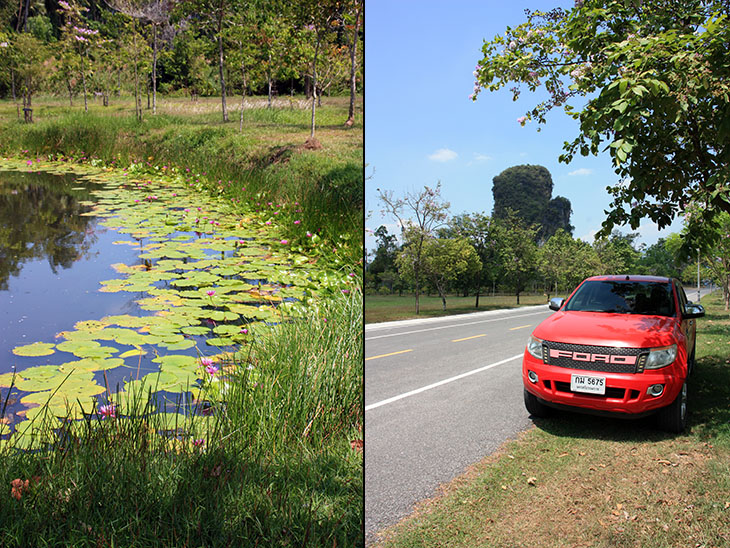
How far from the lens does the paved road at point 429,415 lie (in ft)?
9.77

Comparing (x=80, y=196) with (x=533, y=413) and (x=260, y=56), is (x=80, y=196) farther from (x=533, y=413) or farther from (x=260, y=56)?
(x=533, y=413)

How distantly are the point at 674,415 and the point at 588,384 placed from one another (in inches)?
26.3

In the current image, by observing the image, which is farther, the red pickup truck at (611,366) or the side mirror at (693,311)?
the side mirror at (693,311)

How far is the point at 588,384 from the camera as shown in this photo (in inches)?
128

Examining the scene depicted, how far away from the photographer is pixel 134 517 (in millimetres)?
1308

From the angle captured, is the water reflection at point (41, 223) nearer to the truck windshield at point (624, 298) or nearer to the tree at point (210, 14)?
the tree at point (210, 14)

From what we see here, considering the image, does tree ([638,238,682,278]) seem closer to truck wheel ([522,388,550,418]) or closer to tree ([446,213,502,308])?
tree ([446,213,502,308])

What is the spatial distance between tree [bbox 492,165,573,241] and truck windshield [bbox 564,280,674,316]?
6813mm

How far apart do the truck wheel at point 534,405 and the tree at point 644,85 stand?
1329mm

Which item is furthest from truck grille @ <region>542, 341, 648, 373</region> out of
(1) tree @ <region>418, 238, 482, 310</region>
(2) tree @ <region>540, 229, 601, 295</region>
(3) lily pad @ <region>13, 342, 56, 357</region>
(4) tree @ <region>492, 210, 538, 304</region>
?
(1) tree @ <region>418, 238, 482, 310</region>

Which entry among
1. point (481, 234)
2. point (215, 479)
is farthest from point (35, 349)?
point (481, 234)

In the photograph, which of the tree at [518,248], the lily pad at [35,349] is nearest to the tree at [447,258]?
the tree at [518,248]

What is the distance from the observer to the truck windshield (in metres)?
3.96

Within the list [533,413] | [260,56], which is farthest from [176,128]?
[533,413]
